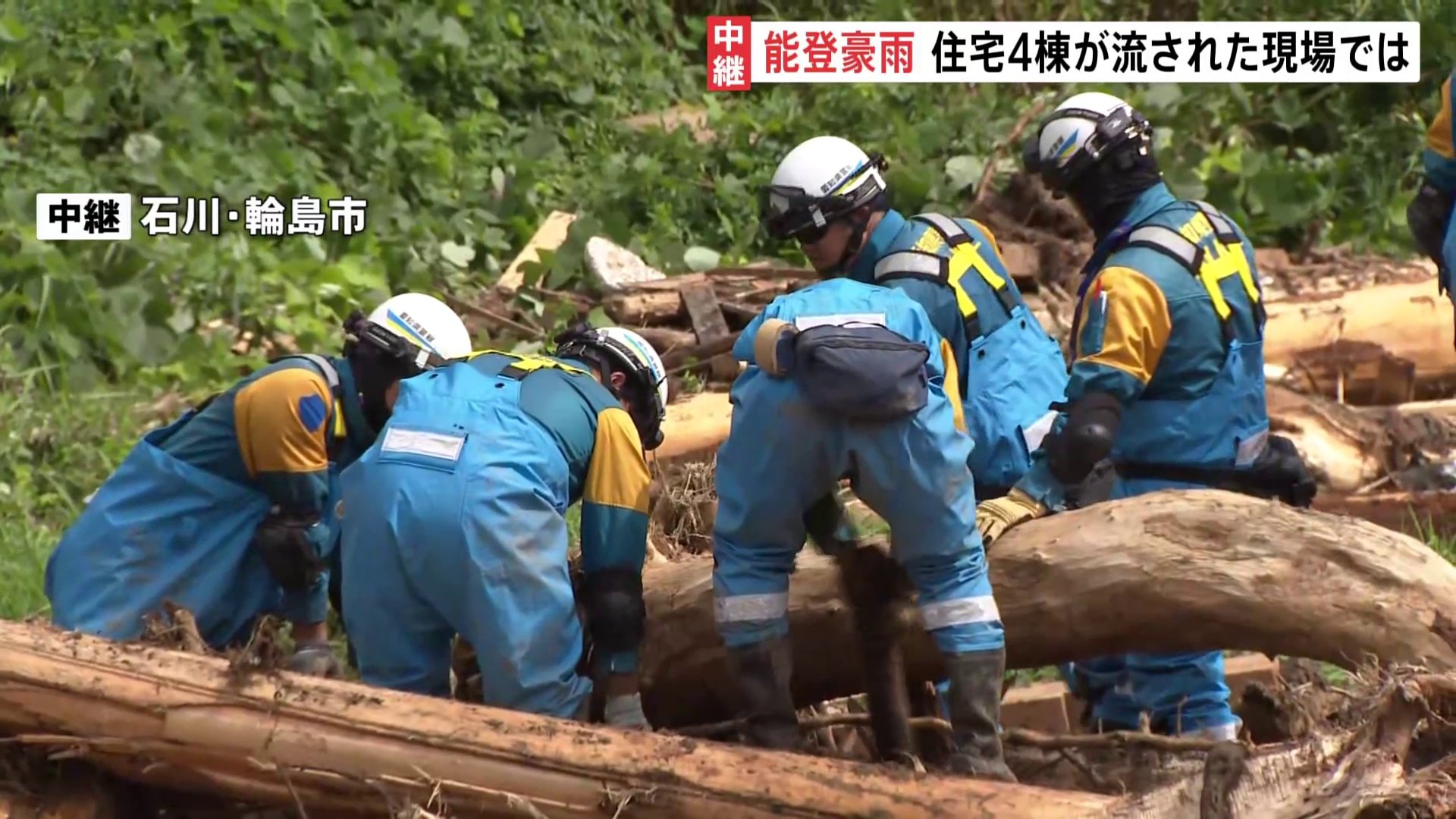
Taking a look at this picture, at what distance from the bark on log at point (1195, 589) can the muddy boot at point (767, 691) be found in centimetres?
39

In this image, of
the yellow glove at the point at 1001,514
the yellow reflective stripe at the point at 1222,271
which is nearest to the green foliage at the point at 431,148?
the yellow reflective stripe at the point at 1222,271

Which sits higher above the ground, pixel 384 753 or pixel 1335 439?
pixel 384 753

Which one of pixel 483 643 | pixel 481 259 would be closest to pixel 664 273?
pixel 481 259

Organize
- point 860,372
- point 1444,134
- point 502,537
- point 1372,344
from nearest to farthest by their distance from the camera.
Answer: point 860,372, point 502,537, point 1444,134, point 1372,344

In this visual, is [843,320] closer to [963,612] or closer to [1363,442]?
[963,612]

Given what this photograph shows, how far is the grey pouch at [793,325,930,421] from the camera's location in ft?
13.3

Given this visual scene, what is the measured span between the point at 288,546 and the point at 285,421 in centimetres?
39

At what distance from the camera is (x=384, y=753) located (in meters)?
4.09

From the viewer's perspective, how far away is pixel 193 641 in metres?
4.64

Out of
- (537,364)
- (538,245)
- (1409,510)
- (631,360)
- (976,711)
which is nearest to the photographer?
(976,711)

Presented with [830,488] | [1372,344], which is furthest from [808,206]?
[1372,344]

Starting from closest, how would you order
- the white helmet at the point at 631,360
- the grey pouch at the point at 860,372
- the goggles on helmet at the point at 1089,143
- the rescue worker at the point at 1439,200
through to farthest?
the grey pouch at the point at 860,372 → the white helmet at the point at 631,360 → the goggles on helmet at the point at 1089,143 → the rescue worker at the point at 1439,200

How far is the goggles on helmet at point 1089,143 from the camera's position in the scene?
5.62m

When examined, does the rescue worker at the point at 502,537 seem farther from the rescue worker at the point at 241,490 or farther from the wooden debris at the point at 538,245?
the wooden debris at the point at 538,245
